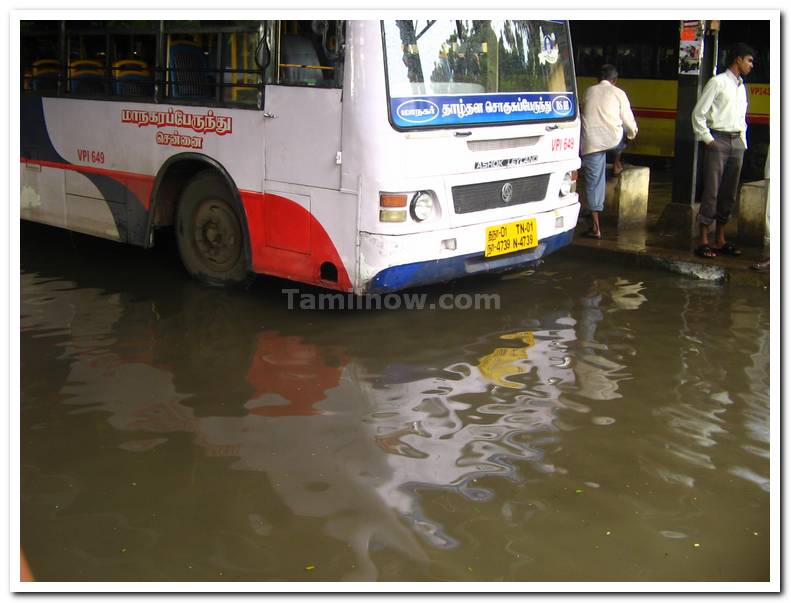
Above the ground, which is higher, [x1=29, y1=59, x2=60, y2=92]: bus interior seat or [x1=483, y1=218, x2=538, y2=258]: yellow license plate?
[x1=29, y1=59, x2=60, y2=92]: bus interior seat

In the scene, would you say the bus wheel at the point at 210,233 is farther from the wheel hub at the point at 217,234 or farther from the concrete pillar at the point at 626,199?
the concrete pillar at the point at 626,199

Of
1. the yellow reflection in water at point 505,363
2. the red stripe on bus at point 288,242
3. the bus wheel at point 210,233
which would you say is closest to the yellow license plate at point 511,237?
the yellow reflection in water at point 505,363

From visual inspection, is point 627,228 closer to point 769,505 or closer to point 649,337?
point 649,337

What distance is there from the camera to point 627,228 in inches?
389

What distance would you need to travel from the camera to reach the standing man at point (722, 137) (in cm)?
809

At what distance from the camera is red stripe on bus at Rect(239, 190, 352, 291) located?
6.54 metres

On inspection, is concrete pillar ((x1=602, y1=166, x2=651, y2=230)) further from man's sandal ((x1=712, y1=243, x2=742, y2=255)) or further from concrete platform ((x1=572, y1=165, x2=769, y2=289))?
man's sandal ((x1=712, y1=243, x2=742, y2=255))

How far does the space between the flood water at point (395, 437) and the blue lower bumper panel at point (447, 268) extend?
1.11 ft

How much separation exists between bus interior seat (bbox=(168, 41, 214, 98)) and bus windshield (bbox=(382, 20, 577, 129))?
166 centimetres

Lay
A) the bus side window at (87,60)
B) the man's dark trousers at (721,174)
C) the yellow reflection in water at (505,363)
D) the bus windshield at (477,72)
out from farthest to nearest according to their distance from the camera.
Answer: the man's dark trousers at (721,174) → the bus side window at (87,60) → the bus windshield at (477,72) → the yellow reflection in water at (505,363)

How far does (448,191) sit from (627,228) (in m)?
3.95

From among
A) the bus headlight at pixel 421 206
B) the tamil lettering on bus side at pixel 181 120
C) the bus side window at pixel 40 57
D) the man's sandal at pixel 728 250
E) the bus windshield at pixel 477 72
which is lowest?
the man's sandal at pixel 728 250

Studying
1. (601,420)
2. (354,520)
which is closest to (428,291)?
(601,420)

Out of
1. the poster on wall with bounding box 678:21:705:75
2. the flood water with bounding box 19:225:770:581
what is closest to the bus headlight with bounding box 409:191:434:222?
→ the flood water with bounding box 19:225:770:581
